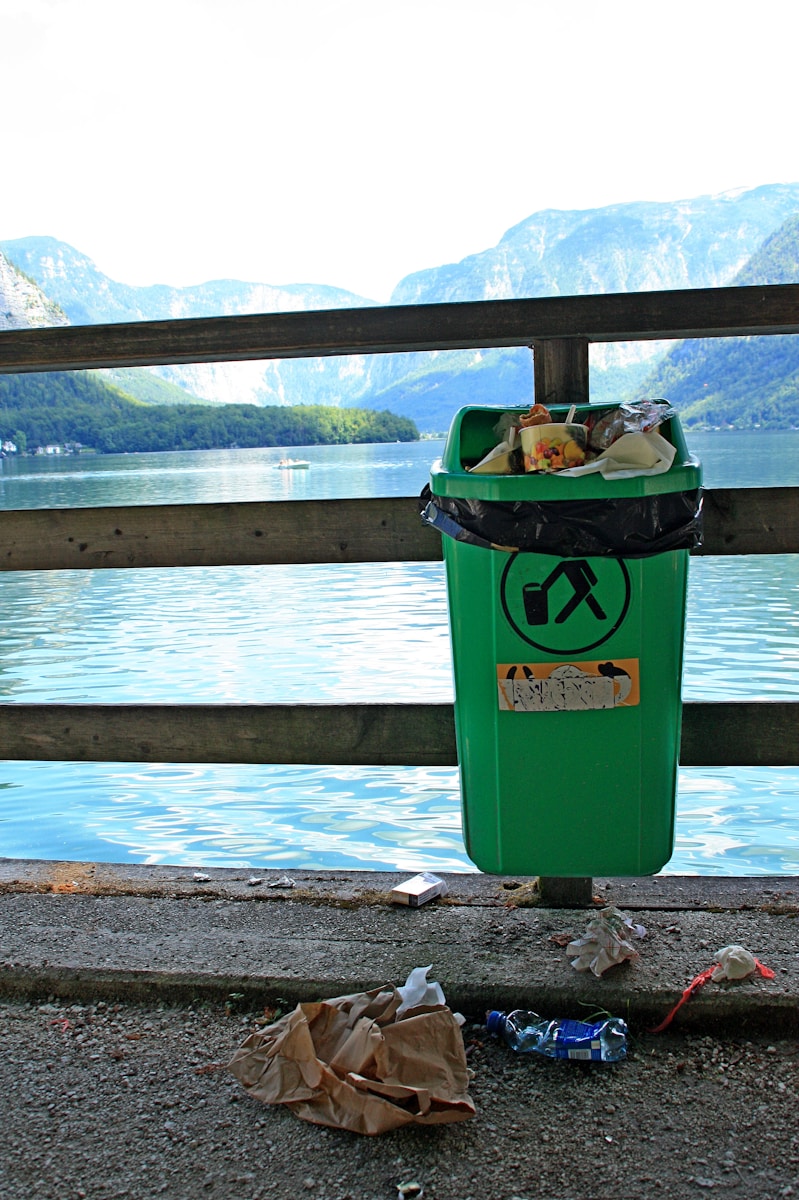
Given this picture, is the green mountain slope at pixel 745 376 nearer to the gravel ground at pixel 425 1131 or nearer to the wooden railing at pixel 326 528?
the wooden railing at pixel 326 528

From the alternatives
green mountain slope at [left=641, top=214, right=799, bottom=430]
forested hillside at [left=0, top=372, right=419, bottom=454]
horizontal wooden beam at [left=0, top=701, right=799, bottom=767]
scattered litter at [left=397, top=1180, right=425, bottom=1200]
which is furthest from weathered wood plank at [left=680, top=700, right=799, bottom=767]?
green mountain slope at [left=641, top=214, right=799, bottom=430]

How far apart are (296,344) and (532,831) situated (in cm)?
120

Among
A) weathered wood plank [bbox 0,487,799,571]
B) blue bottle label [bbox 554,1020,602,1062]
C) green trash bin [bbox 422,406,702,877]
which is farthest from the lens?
weathered wood plank [bbox 0,487,799,571]

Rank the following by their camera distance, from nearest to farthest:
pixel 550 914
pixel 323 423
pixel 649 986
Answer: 1. pixel 649 986
2. pixel 550 914
3. pixel 323 423

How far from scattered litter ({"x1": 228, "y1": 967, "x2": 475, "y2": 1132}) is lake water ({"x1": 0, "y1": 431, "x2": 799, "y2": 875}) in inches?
59.6

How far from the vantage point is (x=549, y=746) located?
6.61ft

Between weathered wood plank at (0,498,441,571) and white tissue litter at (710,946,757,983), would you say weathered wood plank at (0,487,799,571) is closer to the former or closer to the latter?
weathered wood plank at (0,498,441,571)

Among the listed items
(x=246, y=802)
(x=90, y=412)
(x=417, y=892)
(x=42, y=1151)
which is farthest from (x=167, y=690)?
(x=90, y=412)

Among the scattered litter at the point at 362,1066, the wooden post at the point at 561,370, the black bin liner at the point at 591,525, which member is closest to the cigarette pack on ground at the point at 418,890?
the scattered litter at the point at 362,1066

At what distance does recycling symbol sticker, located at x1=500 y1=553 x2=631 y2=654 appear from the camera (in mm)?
1921

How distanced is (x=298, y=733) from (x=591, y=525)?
3.25 ft

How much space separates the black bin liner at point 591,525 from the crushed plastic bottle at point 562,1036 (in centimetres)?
84

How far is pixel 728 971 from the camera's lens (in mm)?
1928

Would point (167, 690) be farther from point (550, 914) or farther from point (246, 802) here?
point (550, 914)
